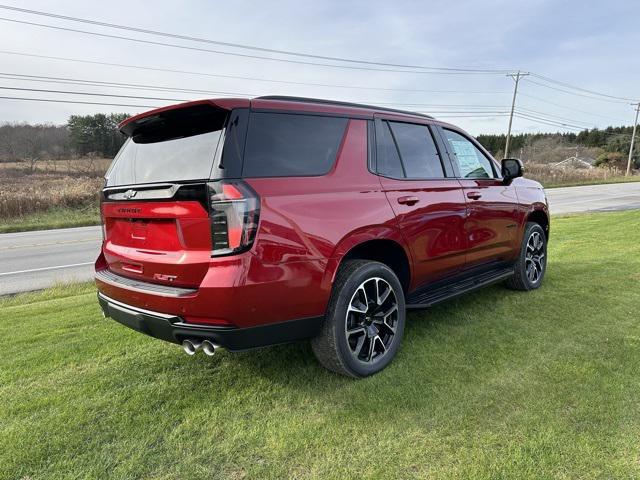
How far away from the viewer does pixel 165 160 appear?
279cm

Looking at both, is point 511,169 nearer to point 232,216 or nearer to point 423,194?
point 423,194

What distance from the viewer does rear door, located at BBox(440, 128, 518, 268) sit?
4066 mm

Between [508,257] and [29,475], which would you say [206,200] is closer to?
[29,475]

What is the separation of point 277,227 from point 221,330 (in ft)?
2.14

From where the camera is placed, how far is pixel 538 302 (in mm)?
4551

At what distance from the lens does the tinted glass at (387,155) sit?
328 cm

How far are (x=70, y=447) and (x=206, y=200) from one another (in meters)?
1.50

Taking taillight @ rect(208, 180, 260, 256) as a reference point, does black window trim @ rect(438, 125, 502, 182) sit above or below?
above

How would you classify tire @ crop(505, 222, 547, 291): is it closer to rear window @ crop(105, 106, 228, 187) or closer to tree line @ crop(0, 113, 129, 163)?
rear window @ crop(105, 106, 228, 187)

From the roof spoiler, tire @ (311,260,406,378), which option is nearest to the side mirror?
tire @ (311,260,406,378)

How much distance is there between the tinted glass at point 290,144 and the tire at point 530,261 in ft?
9.64

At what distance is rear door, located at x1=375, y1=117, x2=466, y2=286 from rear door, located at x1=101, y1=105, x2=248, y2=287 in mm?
1267

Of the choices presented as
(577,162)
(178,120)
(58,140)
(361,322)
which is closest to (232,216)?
(178,120)

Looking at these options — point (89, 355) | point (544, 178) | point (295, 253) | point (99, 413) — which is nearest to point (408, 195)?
point (295, 253)
